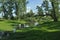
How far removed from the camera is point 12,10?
110 m

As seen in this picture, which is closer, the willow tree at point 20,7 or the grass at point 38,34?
the grass at point 38,34

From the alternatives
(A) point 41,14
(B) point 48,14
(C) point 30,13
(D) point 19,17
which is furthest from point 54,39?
(C) point 30,13

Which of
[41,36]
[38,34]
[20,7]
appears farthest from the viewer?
[20,7]

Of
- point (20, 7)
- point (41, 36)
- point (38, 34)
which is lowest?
point (20, 7)

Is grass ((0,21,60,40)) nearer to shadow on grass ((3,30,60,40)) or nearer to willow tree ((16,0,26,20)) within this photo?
shadow on grass ((3,30,60,40))

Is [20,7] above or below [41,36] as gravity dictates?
below

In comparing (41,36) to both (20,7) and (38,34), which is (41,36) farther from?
(20,7)

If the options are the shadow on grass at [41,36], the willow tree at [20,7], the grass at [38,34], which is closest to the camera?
the shadow on grass at [41,36]

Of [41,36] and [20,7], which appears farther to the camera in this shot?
[20,7]

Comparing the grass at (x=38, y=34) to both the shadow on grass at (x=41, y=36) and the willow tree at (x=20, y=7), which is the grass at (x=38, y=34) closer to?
the shadow on grass at (x=41, y=36)

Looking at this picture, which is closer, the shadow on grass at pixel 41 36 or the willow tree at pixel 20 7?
the shadow on grass at pixel 41 36

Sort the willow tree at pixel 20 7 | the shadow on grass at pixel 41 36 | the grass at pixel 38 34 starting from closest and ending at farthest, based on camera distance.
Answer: the shadow on grass at pixel 41 36 < the grass at pixel 38 34 < the willow tree at pixel 20 7

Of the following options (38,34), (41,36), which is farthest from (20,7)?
(41,36)

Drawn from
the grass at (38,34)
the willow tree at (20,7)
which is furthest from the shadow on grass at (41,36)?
the willow tree at (20,7)
